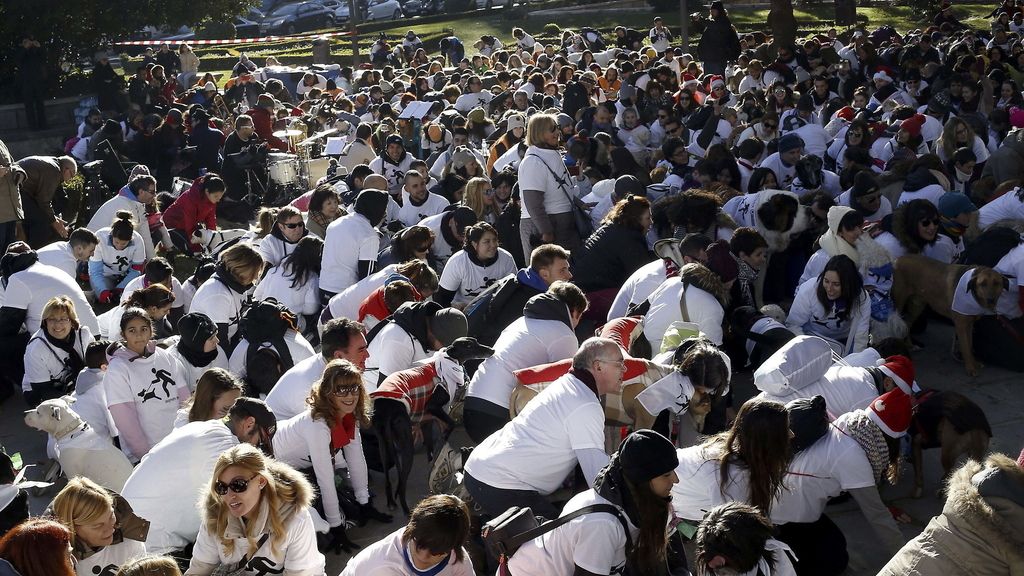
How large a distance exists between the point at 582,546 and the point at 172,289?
566 cm

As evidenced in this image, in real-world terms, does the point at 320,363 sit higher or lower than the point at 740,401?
higher

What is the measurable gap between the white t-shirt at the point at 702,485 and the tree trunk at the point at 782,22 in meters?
17.3

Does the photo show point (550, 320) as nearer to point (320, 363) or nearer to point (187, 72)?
point (320, 363)

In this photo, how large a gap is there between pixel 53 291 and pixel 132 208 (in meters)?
2.95

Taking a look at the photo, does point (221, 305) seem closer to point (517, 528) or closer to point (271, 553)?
point (271, 553)

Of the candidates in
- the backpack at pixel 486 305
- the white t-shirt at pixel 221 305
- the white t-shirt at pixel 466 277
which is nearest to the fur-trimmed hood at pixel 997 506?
the backpack at pixel 486 305

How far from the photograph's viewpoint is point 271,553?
196 inches

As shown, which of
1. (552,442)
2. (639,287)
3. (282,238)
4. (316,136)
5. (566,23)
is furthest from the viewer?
(566,23)

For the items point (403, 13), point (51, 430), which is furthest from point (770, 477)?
point (403, 13)

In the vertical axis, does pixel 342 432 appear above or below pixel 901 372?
below

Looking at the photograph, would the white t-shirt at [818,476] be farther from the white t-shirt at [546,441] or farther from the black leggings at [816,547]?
the white t-shirt at [546,441]

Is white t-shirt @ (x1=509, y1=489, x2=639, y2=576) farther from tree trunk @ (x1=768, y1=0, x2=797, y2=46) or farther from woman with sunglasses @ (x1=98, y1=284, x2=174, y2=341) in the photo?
tree trunk @ (x1=768, y1=0, x2=797, y2=46)

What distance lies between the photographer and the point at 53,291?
8938mm

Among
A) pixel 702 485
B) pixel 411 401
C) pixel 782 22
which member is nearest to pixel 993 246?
pixel 702 485
